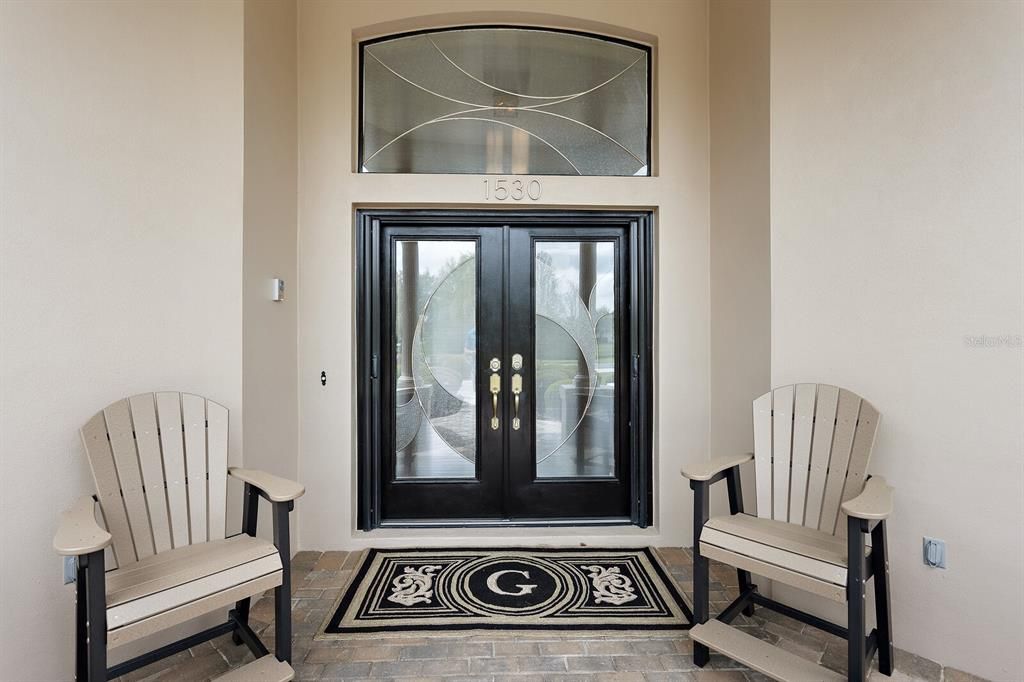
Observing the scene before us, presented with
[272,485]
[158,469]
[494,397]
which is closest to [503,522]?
[494,397]

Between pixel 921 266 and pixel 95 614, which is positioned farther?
pixel 921 266

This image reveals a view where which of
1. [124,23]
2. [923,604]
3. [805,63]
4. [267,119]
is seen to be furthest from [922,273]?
[124,23]

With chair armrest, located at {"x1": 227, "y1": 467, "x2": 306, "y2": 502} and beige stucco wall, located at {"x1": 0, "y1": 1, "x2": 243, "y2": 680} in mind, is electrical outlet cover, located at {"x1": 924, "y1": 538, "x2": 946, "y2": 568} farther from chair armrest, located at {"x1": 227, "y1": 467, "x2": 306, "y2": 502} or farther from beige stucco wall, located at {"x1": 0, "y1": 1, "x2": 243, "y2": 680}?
beige stucco wall, located at {"x1": 0, "y1": 1, "x2": 243, "y2": 680}

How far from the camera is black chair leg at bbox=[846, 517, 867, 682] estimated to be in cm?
160

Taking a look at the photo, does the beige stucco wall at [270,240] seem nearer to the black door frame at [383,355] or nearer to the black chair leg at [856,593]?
the black door frame at [383,355]

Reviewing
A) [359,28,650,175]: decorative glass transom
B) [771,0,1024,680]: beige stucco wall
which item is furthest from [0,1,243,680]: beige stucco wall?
[771,0,1024,680]: beige stucco wall

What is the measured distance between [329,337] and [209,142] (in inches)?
46.6

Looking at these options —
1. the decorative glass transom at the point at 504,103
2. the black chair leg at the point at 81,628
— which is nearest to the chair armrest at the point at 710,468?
the decorative glass transom at the point at 504,103

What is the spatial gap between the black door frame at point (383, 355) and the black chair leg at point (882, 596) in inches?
53.3

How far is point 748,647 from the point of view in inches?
73.4

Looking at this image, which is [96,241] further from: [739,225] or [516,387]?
[739,225]

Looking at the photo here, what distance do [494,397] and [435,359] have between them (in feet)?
1.49

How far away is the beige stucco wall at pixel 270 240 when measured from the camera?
2330 millimetres

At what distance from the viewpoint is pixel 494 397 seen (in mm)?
3145
